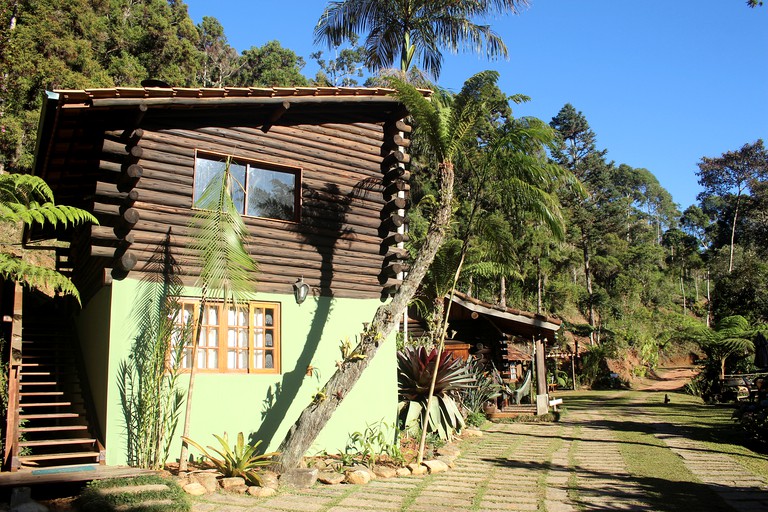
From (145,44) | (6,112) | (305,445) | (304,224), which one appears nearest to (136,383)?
(305,445)

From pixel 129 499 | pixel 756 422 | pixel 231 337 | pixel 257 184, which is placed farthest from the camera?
pixel 756 422

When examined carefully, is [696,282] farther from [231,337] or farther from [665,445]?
[231,337]

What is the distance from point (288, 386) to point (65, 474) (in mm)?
3471

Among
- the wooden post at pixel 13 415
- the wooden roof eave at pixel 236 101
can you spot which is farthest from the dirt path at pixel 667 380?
the wooden post at pixel 13 415

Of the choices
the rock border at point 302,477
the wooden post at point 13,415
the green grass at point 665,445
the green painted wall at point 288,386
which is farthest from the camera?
the green painted wall at point 288,386

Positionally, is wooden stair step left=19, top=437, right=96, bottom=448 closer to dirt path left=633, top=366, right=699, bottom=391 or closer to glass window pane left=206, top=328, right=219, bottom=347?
glass window pane left=206, top=328, right=219, bottom=347

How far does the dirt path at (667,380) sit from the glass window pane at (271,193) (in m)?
22.7

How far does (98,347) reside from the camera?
356 inches

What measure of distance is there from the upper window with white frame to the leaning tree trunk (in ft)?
7.98

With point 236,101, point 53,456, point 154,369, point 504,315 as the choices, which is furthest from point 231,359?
point 504,315

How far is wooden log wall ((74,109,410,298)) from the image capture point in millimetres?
8617

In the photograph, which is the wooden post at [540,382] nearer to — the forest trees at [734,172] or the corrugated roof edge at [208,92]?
the corrugated roof edge at [208,92]

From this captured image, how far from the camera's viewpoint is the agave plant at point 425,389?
37.6 ft

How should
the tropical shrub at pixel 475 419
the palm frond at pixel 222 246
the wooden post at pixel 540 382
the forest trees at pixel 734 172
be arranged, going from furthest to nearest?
the forest trees at pixel 734 172, the wooden post at pixel 540 382, the tropical shrub at pixel 475 419, the palm frond at pixel 222 246
